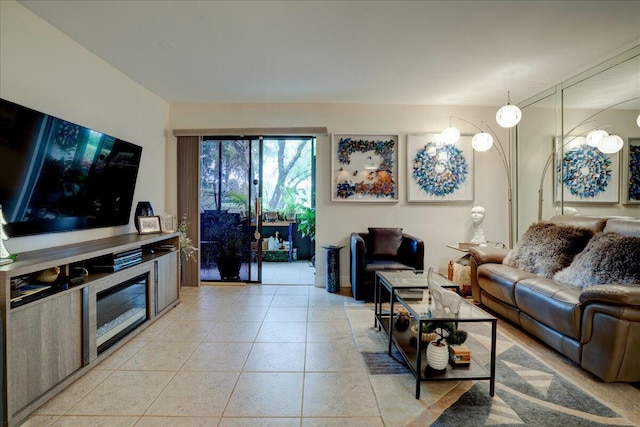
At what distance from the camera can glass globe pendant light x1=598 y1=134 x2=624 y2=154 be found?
310 centimetres

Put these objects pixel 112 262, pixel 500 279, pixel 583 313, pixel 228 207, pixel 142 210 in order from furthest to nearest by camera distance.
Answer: pixel 228 207 → pixel 142 210 → pixel 500 279 → pixel 112 262 → pixel 583 313

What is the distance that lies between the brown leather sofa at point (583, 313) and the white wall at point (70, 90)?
3.96m

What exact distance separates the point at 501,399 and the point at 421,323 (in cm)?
70

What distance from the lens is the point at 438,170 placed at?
4.52 meters

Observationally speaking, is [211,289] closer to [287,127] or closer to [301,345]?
[301,345]

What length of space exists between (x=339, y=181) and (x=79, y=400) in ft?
11.5

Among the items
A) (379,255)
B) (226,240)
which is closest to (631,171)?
(379,255)

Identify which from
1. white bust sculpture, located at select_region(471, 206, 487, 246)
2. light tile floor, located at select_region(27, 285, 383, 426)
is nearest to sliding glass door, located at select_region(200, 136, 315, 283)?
light tile floor, located at select_region(27, 285, 383, 426)

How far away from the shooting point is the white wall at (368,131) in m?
4.48

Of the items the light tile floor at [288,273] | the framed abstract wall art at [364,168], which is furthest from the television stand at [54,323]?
the framed abstract wall art at [364,168]

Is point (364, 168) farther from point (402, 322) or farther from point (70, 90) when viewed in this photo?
point (70, 90)

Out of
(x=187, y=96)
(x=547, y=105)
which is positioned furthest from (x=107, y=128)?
(x=547, y=105)

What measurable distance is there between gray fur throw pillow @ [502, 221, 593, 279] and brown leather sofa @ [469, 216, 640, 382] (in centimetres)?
10

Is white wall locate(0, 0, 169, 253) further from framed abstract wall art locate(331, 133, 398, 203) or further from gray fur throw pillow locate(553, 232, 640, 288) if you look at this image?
gray fur throw pillow locate(553, 232, 640, 288)
